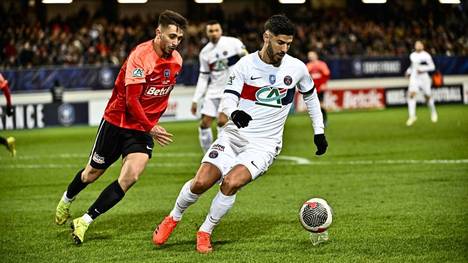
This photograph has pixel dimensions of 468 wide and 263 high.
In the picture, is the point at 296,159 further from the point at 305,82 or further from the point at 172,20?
the point at 172,20

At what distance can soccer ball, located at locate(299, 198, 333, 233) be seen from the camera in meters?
8.33

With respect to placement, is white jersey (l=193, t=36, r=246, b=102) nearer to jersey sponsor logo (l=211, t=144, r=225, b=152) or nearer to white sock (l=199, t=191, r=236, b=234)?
jersey sponsor logo (l=211, t=144, r=225, b=152)

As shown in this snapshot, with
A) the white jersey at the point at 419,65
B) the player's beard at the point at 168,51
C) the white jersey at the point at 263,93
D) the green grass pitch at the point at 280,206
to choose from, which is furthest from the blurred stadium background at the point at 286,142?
the player's beard at the point at 168,51

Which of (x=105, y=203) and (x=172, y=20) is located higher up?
(x=172, y=20)

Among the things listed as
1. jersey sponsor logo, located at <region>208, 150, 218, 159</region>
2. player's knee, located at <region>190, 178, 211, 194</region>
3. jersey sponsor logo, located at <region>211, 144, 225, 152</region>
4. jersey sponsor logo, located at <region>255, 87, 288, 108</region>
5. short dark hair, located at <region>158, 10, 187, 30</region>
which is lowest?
player's knee, located at <region>190, 178, 211, 194</region>

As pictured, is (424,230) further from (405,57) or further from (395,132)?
(405,57)

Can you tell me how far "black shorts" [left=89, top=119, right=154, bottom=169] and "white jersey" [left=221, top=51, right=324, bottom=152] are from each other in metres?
0.99

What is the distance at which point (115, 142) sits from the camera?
903 centimetres

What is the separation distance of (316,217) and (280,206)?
8.60 ft

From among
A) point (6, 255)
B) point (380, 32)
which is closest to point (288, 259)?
point (6, 255)

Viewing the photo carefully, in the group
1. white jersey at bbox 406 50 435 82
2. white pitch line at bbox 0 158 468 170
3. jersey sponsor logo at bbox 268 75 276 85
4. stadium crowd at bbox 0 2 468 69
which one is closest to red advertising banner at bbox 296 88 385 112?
stadium crowd at bbox 0 2 468 69

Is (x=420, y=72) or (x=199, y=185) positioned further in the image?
(x=420, y=72)

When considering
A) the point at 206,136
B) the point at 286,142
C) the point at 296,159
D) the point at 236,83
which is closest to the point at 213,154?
the point at 236,83

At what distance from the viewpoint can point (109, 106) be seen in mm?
9117
